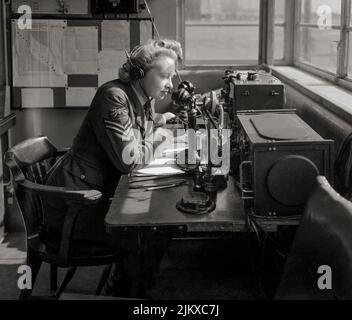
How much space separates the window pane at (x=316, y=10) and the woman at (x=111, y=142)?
3.89 ft

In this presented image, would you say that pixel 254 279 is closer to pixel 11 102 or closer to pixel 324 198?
pixel 324 198

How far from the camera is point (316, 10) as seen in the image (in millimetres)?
4133

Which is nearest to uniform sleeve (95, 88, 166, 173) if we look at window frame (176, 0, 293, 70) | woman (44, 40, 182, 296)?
woman (44, 40, 182, 296)

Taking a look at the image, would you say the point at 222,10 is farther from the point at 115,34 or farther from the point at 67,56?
the point at 67,56

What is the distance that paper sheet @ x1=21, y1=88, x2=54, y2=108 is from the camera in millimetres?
4402

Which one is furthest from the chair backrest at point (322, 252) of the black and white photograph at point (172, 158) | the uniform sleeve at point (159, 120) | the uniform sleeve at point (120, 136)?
the uniform sleeve at point (159, 120)

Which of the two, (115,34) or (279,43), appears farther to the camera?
(279,43)

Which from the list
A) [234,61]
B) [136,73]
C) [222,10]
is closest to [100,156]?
[136,73]

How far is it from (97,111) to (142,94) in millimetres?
318

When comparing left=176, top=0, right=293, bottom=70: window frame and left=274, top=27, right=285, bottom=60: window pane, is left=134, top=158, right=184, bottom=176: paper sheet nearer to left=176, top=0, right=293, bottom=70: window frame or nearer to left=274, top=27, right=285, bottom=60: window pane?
left=176, top=0, right=293, bottom=70: window frame

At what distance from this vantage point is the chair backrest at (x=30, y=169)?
8.50 feet

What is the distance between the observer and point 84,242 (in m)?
2.63

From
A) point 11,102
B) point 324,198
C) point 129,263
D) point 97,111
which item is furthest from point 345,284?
point 11,102

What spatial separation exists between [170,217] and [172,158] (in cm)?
88
